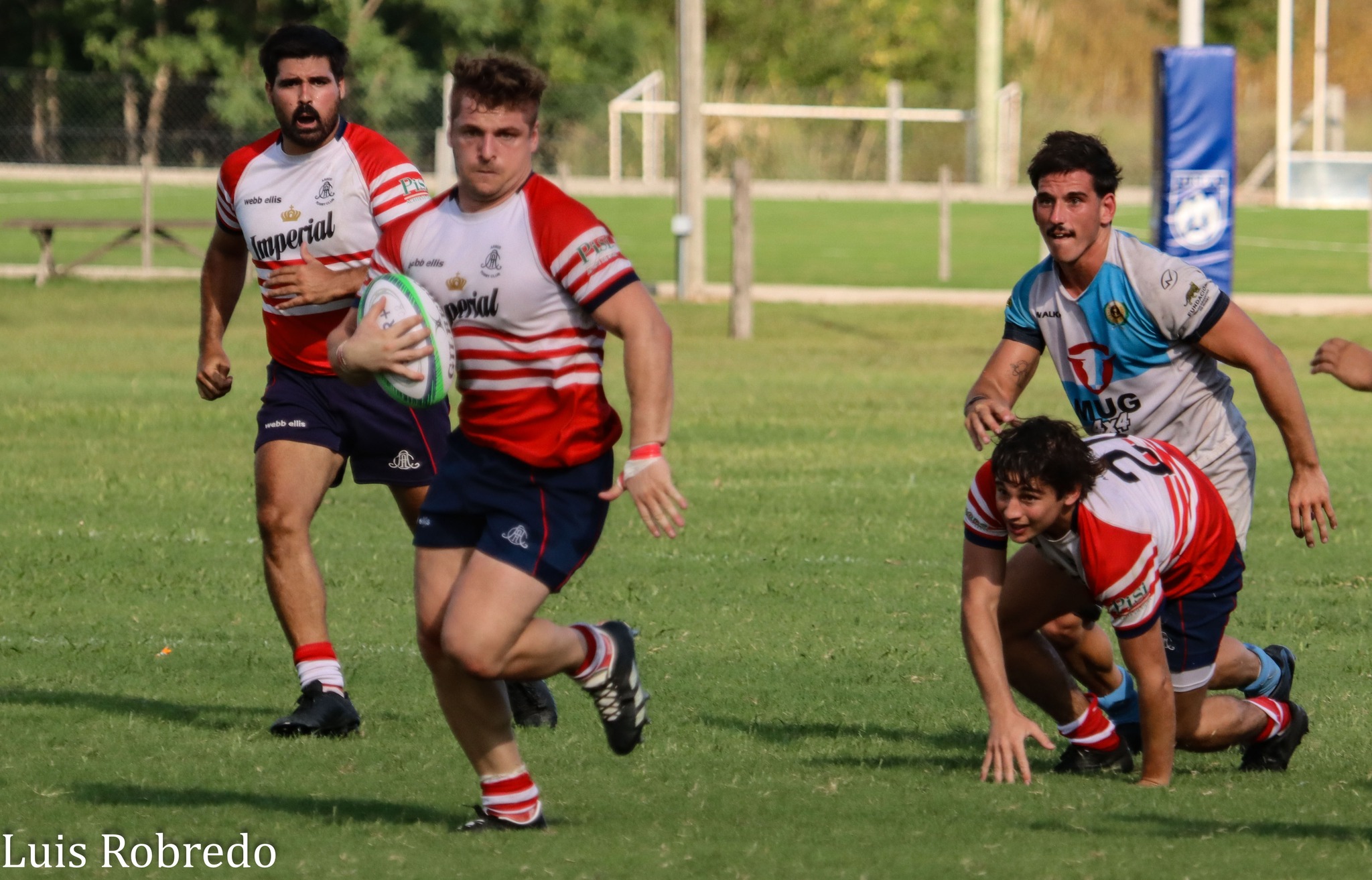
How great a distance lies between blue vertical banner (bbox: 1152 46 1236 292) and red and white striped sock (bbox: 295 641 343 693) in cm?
1343

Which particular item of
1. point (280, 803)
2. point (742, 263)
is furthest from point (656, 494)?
point (742, 263)

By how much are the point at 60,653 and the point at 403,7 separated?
44.2 meters

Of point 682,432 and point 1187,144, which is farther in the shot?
point 1187,144

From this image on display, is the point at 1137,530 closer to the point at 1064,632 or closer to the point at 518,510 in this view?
the point at 1064,632

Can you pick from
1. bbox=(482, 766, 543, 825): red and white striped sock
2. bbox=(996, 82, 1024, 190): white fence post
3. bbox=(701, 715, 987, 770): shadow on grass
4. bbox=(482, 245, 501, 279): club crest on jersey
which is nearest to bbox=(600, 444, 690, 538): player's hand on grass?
bbox=(482, 245, 501, 279): club crest on jersey

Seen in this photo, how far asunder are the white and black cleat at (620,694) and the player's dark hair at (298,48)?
246cm

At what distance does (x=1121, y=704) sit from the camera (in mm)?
6266

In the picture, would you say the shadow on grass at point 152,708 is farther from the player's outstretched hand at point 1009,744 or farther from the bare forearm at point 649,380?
the player's outstretched hand at point 1009,744

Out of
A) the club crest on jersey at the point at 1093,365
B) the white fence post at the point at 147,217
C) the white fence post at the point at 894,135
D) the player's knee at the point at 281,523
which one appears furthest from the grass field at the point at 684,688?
the white fence post at the point at 894,135

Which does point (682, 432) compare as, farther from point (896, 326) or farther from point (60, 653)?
point (896, 326)

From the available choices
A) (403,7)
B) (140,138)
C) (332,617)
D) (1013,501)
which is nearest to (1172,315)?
(1013,501)

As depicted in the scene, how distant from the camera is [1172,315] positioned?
5.85 metres

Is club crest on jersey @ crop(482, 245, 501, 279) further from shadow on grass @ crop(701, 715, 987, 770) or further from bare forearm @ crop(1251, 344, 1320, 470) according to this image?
bare forearm @ crop(1251, 344, 1320, 470)

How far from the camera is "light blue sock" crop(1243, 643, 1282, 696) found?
242 inches
